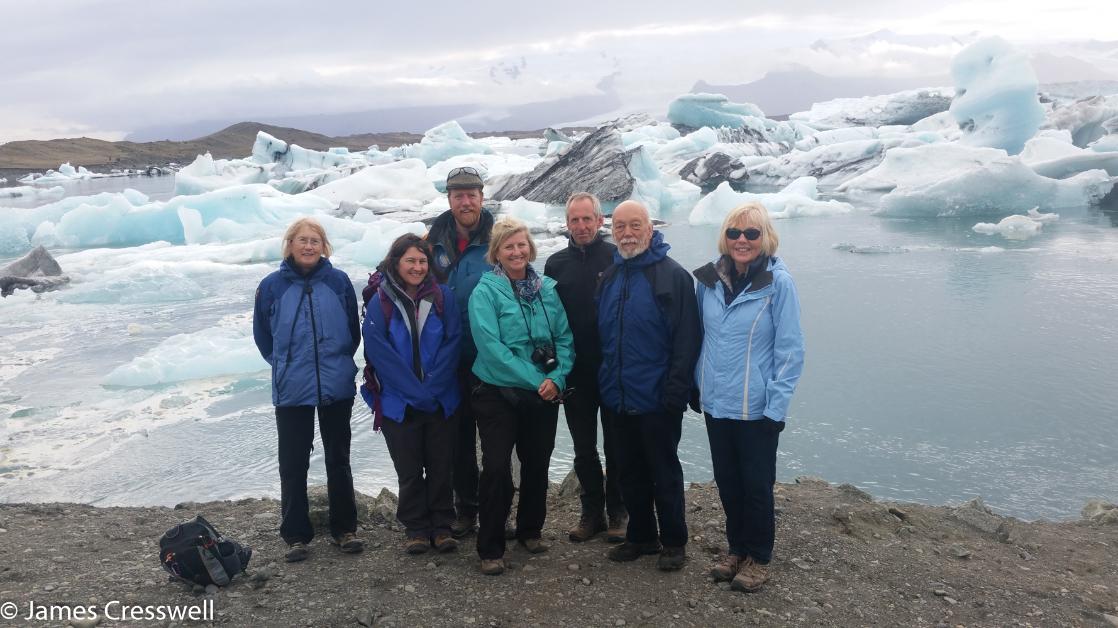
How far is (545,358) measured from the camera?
2.76 m

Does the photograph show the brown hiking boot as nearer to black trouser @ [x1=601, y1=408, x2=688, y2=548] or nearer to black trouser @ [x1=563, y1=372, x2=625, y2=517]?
black trouser @ [x1=563, y1=372, x2=625, y2=517]

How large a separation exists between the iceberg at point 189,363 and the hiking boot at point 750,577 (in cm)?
510

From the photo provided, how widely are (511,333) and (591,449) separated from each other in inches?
23.0

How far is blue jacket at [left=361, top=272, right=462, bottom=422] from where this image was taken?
284 centimetres

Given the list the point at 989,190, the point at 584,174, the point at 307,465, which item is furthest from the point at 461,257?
the point at 584,174

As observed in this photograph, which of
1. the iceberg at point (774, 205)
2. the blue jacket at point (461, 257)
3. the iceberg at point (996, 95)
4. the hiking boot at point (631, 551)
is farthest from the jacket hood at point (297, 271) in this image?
the iceberg at point (996, 95)

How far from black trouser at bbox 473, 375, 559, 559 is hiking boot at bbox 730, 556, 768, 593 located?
755 millimetres

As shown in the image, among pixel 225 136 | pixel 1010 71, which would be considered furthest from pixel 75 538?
pixel 225 136

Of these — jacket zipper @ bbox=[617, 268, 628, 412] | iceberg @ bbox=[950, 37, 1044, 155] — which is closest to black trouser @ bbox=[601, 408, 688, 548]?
jacket zipper @ bbox=[617, 268, 628, 412]

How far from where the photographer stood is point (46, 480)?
464 centimetres

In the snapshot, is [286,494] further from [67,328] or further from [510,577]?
[67,328]

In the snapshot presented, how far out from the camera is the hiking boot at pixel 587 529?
3.10 meters

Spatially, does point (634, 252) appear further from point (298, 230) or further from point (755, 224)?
point (298, 230)

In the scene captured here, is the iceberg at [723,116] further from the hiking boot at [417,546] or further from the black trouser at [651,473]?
the hiking boot at [417,546]
